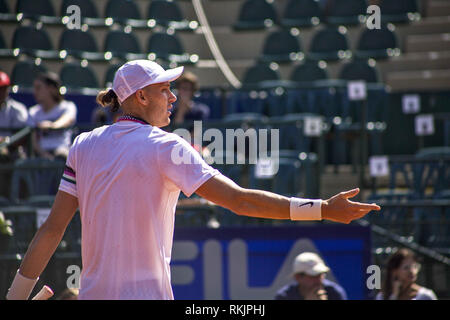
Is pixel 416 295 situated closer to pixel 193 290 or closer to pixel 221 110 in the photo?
pixel 193 290

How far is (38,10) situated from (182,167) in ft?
32.6

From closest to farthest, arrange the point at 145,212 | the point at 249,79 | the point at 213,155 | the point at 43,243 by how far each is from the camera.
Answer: the point at 145,212 → the point at 43,243 → the point at 213,155 → the point at 249,79

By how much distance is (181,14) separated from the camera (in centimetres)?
1338

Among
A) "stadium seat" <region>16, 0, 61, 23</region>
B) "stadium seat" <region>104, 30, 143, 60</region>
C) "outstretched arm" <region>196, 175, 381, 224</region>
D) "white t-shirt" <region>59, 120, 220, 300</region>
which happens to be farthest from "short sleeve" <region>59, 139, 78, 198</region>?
"stadium seat" <region>16, 0, 61, 23</region>

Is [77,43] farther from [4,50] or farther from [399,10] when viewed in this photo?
[399,10]

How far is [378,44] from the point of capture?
41.0 ft

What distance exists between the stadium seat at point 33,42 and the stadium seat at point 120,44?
0.81 meters

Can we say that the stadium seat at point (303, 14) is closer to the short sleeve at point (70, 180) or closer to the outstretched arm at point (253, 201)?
the short sleeve at point (70, 180)

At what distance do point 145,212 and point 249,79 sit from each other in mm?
9322

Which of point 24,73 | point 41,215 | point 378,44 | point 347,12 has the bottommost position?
point 41,215

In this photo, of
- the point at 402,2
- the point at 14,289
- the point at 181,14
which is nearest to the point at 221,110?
the point at 181,14

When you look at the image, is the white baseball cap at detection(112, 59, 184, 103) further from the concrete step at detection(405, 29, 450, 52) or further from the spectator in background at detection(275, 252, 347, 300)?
the concrete step at detection(405, 29, 450, 52)

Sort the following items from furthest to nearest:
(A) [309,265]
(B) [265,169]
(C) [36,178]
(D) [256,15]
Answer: (D) [256,15] → (B) [265,169] → (C) [36,178] → (A) [309,265]

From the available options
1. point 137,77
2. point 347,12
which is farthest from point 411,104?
point 137,77
